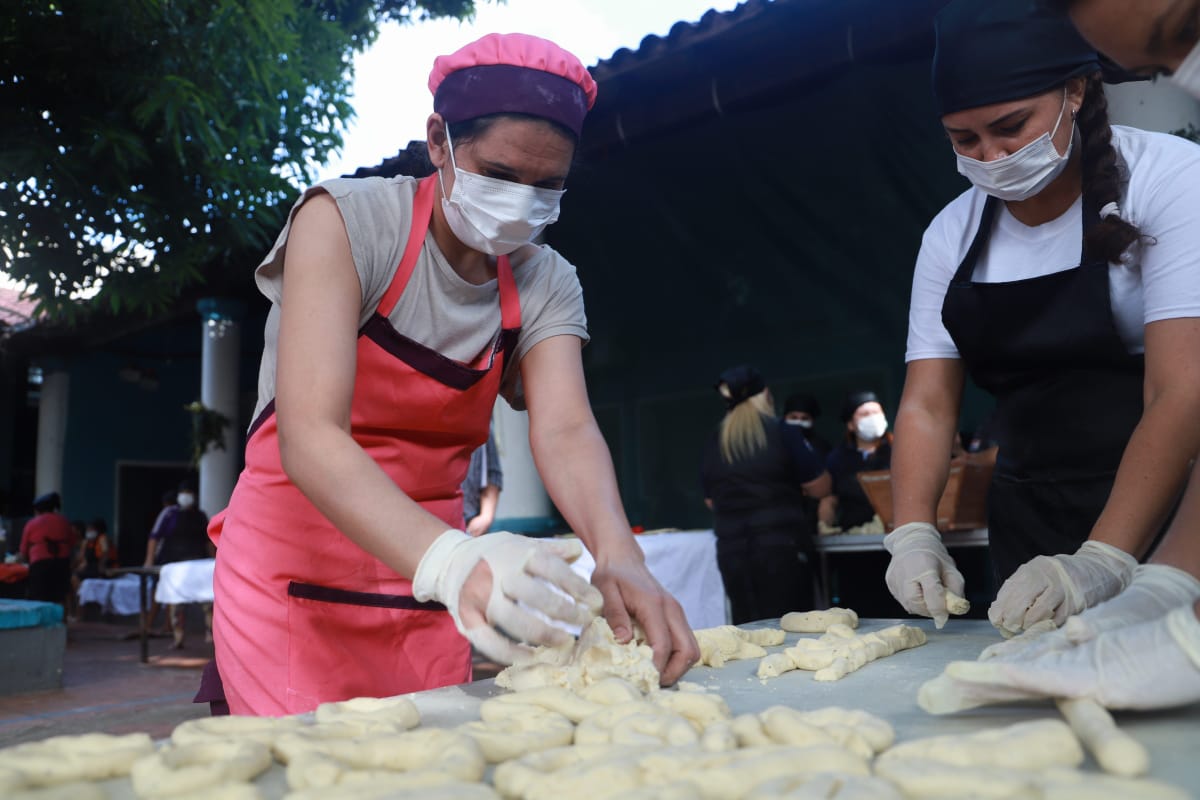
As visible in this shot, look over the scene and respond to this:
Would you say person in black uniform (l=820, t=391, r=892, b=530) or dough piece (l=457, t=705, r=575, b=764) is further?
person in black uniform (l=820, t=391, r=892, b=530)

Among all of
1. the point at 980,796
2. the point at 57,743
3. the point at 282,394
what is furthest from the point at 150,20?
the point at 980,796

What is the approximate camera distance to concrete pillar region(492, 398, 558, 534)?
6.02 metres

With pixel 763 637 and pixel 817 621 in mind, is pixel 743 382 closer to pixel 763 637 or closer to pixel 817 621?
pixel 817 621

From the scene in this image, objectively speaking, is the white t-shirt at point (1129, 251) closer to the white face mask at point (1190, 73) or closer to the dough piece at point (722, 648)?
the white face mask at point (1190, 73)

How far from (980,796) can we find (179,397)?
14.6 meters

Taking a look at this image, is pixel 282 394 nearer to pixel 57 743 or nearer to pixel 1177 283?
pixel 57 743

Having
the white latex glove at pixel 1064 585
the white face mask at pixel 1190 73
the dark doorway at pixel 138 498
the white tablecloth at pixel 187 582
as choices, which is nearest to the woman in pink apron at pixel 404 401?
the white latex glove at pixel 1064 585

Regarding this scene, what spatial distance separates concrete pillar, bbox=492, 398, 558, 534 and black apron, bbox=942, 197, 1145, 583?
4288 mm

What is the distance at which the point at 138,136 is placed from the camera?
5281 mm

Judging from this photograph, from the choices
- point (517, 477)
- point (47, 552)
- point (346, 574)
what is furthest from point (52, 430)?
point (346, 574)

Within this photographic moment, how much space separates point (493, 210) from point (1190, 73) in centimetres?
98

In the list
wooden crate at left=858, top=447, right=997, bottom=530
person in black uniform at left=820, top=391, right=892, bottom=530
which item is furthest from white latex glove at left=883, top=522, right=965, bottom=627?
person in black uniform at left=820, top=391, right=892, bottom=530

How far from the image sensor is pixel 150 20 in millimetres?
5207

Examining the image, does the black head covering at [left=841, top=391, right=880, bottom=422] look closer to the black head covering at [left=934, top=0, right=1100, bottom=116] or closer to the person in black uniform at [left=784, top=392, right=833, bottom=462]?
the person in black uniform at [left=784, top=392, right=833, bottom=462]
